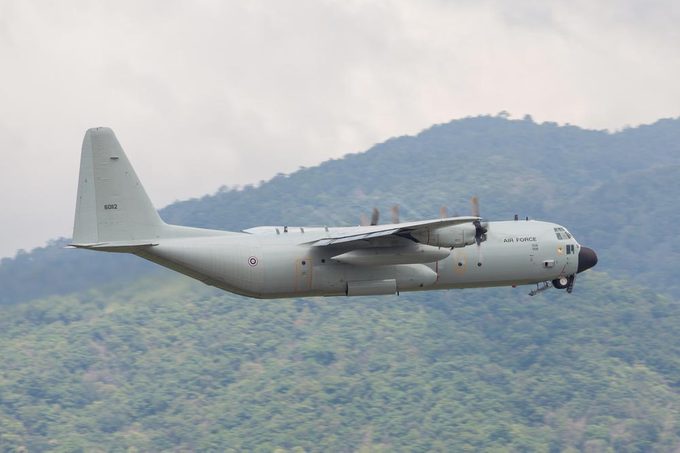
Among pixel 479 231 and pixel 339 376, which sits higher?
pixel 479 231

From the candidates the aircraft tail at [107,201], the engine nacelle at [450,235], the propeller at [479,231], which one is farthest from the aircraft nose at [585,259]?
the aircraft tail at [107,201]

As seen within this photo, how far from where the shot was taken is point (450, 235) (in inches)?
1574

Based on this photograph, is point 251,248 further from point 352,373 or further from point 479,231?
point 352,373

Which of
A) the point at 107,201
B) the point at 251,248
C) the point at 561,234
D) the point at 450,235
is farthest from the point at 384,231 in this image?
the point at 107,201

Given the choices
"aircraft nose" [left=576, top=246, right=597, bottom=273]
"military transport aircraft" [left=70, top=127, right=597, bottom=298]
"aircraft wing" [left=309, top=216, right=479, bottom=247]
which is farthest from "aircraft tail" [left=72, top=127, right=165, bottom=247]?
"aircraft nose" [left=576, top=246, right=597, bottom=273]

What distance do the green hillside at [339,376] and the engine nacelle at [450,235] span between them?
65586 millimetres

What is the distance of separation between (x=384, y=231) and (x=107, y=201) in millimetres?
9515

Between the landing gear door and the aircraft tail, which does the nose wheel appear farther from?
the aircraft tail

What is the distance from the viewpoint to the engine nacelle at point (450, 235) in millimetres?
39938

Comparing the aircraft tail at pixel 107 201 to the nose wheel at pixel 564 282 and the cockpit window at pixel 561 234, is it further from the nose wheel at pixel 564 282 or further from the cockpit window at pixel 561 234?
the nose wheel at pixel 564 282

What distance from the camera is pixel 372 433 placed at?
110 m

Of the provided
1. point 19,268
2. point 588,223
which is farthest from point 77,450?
point 588,223

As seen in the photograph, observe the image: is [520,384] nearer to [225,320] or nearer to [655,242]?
[225,320]

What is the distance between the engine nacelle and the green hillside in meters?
65.6
